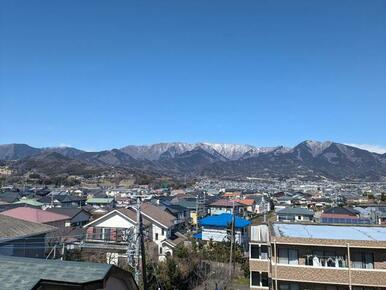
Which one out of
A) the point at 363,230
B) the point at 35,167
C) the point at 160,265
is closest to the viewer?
the point at 363,230

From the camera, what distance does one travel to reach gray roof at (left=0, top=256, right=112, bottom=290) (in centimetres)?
547

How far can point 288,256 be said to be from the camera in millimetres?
15336

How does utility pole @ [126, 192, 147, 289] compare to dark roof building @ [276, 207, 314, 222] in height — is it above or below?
above

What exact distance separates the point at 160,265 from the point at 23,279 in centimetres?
1379

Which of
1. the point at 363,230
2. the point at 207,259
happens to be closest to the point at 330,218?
the point at 207,259

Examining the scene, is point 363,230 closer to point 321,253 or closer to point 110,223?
point 321,253

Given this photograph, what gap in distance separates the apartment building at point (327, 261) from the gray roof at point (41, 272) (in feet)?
35.8

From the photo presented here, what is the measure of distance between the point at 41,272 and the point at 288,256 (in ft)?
39.3

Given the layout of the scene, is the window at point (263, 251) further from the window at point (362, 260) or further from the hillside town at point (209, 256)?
the window at point (362, 260)

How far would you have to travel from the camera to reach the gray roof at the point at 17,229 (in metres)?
15.6

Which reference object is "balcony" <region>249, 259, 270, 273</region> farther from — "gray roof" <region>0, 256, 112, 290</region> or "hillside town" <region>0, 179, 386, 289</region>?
"gray roof" <region>0, 256, 112, 290</region>

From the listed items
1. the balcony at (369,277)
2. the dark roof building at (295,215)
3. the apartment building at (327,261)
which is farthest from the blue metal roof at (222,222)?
the balcony at (369,277)

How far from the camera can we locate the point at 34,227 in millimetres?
17906

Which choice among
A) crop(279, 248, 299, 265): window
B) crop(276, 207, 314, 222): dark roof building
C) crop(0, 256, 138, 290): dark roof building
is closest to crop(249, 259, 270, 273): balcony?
crop(279, 248, 299, 265): window
